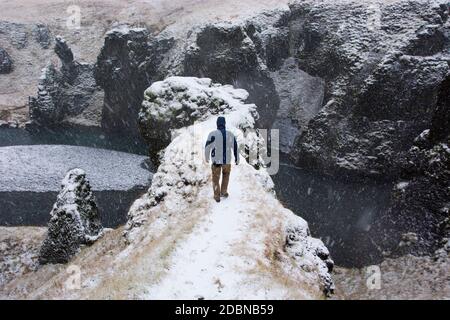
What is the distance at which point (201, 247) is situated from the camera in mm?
13562

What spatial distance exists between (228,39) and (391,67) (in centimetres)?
2622

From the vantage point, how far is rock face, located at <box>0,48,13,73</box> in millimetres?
90481

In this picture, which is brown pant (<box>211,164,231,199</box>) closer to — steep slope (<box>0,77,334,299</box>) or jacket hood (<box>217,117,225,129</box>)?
steep slope (<box>0,77,334,299</box>)

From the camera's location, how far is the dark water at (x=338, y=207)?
107ft

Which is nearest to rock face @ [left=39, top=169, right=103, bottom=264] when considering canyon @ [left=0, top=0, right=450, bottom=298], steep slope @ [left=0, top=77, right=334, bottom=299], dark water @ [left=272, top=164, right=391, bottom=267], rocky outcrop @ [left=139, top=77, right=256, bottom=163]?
steep slope @ [left=0, top=77, right=334, bottom=299]

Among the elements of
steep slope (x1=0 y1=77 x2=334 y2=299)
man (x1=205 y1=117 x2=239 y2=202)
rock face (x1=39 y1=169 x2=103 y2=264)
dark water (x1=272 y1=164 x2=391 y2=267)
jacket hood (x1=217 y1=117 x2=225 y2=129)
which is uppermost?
jacket hood (x1=217 y1=117 x2=225 y2=129)

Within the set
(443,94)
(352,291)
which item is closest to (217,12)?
(443,94)

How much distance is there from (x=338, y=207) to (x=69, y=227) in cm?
2979

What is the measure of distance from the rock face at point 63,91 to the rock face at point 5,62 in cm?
1532

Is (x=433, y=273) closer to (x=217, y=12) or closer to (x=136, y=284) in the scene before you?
(x=136, y=284)

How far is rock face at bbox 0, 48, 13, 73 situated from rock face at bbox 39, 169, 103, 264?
7766 cm

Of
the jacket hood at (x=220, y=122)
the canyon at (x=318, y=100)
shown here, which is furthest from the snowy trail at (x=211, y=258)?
the canyon at (x=318, y=100)

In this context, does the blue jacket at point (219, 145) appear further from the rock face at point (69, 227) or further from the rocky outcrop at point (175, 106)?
the rock face at point (69, 227)

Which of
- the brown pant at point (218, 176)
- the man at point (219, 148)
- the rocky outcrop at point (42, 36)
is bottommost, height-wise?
the brown pant at point (218, 176)
